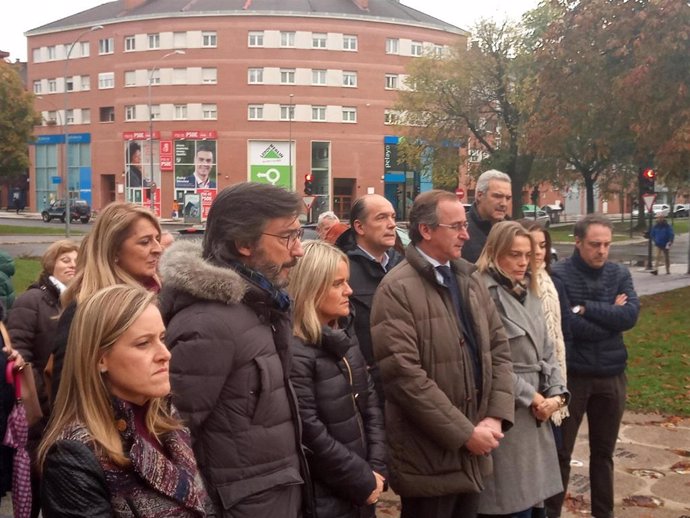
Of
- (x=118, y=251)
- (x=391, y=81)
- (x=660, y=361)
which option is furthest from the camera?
(x=391, y=81)

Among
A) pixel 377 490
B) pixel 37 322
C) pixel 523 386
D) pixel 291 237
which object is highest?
pixel 291 237

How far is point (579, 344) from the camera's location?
5.09 m

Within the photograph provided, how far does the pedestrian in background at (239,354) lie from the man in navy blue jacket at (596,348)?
8.88ft

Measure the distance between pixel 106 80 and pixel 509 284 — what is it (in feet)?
228

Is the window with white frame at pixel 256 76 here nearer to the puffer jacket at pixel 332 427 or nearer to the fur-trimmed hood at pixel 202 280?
the puffer jacket at pixel 332 427

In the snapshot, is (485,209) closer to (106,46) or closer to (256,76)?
(256,76)

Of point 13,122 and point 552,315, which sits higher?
point 13,122

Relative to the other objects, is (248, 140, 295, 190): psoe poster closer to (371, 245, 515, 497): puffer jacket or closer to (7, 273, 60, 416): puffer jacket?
(7, 273, 60, 416): puffer jacket

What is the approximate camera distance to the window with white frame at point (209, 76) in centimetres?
6462

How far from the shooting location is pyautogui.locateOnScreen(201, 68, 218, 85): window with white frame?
64.6 meters

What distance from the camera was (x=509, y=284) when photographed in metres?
4.42

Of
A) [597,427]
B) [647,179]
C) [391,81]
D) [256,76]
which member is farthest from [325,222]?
[391,81]

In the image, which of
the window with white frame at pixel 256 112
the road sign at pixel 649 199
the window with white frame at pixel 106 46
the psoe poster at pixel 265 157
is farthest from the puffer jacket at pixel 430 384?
the window with white frame at pixel 106 46

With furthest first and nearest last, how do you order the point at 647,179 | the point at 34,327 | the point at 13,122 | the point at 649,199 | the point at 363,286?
1. the point at 13,122
2. the point at 649,199
3. the point at 647,179
4. the point at 363,286
5. the point at 34,327
